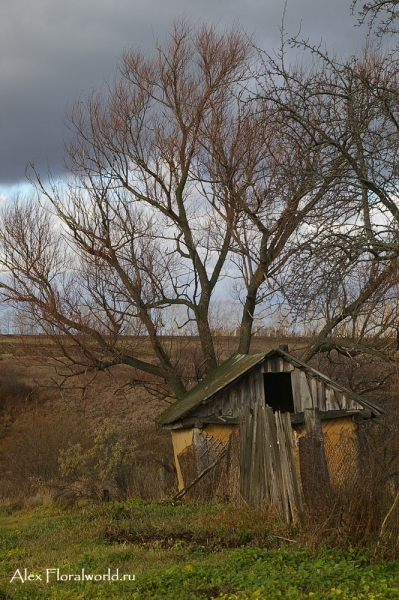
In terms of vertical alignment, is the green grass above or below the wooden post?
below

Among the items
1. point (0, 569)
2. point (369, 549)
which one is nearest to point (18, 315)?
point (0, 569)

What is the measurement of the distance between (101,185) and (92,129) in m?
2.04

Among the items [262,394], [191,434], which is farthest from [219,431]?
[262,394]

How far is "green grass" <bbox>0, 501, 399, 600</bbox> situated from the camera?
19.9 ft

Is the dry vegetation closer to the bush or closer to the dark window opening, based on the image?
the bush

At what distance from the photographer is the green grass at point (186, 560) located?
6.07m

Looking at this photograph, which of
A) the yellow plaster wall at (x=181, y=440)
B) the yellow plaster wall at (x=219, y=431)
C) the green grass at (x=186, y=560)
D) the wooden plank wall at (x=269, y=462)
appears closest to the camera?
the green grass at (x=186, y=560)

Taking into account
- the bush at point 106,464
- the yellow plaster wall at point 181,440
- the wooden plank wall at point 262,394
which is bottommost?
the bush at point 106,464

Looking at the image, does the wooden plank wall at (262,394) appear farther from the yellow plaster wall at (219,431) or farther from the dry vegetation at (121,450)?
the dry vegetation at (121,450)

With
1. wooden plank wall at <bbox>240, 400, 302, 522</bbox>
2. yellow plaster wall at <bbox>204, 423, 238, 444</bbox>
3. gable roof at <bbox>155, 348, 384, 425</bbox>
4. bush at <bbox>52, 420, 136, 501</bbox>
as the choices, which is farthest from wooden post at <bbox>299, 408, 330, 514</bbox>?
bush at <bbox>52, 420, 136, 501</bbox>

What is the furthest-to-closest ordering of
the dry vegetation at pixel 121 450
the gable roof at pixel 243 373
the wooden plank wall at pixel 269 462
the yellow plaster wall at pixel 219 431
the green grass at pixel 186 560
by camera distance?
the yellow plaster wall at pixel 219 431, the gable roof at pixel 243 373, the wooden plank wall at pixel 269 462, the dry vegetation at pixel 121 450, the green grass at pixel 186 560

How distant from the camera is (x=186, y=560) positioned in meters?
7.53

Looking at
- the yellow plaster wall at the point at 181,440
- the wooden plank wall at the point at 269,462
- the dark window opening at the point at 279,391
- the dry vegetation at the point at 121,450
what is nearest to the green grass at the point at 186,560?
the wooden plank wall at the point at 269,462

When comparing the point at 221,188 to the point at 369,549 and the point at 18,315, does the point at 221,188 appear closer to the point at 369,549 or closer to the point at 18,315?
the point at 18,315
